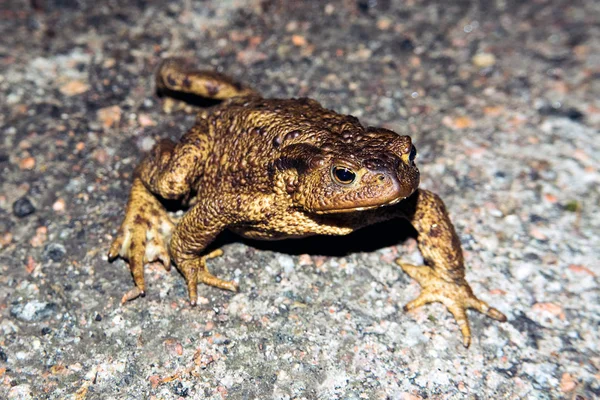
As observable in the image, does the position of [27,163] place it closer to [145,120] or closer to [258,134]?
[145,120]

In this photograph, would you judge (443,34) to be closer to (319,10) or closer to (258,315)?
(319,10)

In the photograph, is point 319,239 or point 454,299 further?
point 319,239

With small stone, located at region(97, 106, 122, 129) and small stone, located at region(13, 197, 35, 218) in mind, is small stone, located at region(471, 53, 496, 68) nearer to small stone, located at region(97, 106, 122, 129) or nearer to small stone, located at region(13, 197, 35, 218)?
small stone, located at region(97, 106, 122, 129)

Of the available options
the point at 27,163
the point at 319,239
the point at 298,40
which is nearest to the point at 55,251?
the point at 27,163

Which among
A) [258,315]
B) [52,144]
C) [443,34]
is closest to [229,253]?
[258,315]

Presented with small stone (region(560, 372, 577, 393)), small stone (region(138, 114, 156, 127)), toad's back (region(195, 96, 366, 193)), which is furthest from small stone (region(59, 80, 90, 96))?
small stone (region(560, 372, 577, 393))

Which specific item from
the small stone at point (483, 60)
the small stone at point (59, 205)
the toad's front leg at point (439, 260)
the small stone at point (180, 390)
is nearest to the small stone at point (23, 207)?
the small stone at point (59, 205)

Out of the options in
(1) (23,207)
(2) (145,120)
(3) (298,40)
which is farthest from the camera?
(3) (298,40)
